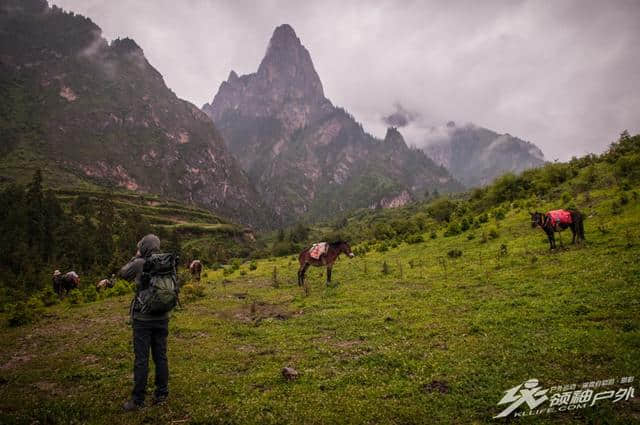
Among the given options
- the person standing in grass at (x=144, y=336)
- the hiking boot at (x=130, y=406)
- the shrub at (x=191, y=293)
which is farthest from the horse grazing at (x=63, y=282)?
the hiking boot at (x=130, y=406)

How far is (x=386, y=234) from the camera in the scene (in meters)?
43.7

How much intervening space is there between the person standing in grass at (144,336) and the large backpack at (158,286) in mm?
21

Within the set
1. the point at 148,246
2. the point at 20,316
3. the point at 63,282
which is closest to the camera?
the point at 148,246

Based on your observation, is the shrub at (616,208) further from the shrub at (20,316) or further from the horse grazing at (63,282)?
the horse grazing at (63,282)

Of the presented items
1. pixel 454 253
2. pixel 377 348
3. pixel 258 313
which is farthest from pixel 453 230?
pixel 377 348

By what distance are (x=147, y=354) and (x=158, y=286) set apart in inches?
58.9

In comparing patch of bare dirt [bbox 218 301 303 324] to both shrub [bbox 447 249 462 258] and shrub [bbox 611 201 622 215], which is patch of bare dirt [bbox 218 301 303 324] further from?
shrub [bbox 611 201 622 215]

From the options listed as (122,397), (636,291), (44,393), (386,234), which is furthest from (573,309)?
(386,234)

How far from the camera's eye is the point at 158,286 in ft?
24.4

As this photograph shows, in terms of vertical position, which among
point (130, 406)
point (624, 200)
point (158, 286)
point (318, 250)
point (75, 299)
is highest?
point (624, 200)

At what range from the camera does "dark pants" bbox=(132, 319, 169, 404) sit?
7.11 metres

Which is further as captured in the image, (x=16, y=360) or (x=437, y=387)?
(x=16, y=360)

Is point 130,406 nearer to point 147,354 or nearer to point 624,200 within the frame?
point 147,354

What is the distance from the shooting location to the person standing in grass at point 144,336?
712 cm
